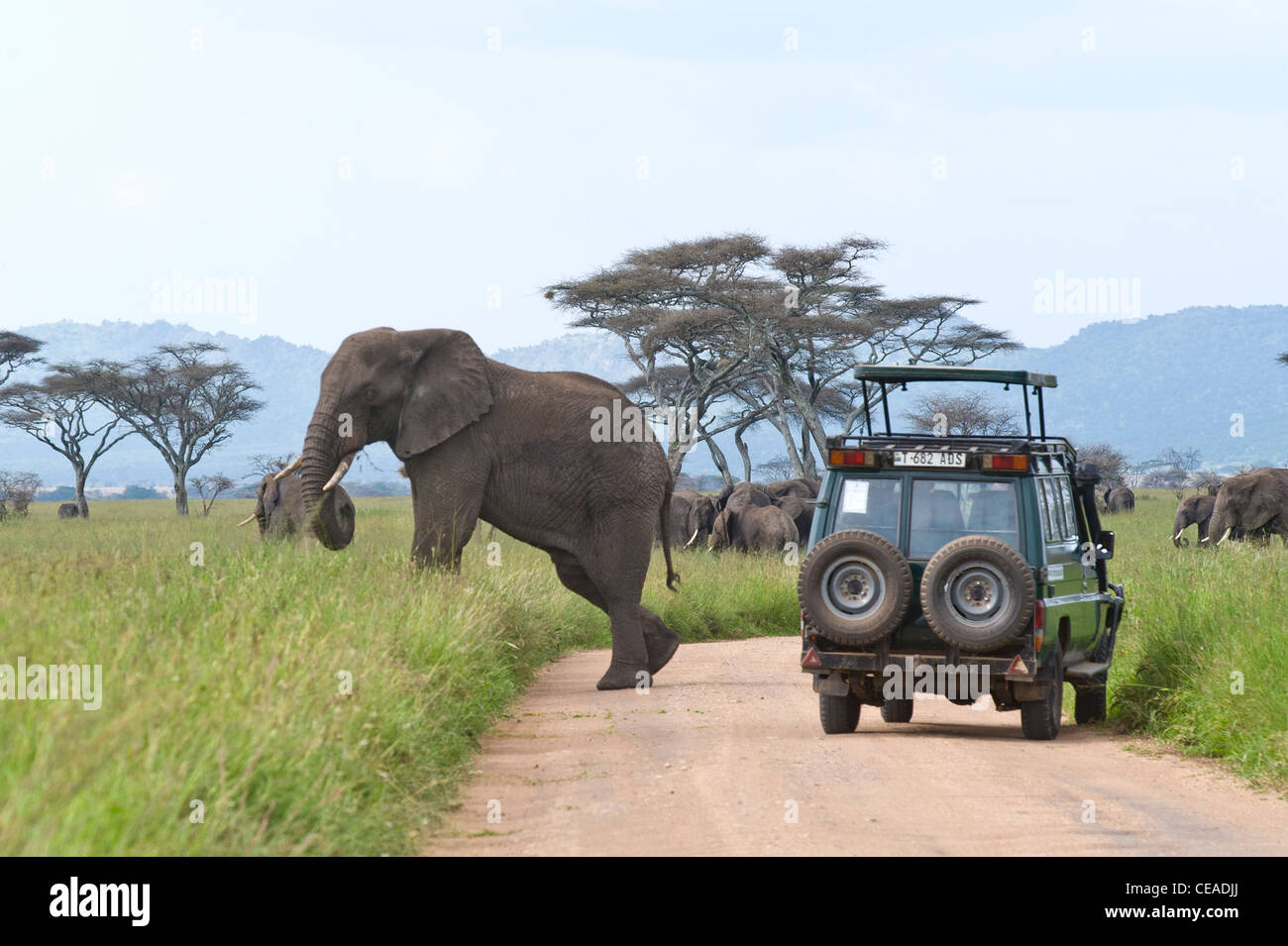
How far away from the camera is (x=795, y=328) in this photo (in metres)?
47.8

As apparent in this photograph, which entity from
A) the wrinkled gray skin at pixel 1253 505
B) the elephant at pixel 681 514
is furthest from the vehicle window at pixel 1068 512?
the elephant at pixel 681 514

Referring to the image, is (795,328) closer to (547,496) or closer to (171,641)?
(547,496)

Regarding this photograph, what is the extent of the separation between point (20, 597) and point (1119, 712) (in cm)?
782

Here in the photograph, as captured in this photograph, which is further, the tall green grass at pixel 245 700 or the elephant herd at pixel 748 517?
the elephant herd at pixel 748 517

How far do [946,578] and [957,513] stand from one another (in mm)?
811

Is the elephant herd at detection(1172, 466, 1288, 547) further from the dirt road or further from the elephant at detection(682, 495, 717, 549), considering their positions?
the dirt road

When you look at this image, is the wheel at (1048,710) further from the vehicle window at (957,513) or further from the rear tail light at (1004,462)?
the rear tail light at (1004,462)

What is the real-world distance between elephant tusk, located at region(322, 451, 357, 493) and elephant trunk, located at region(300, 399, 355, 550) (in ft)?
0.05

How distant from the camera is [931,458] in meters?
10.6

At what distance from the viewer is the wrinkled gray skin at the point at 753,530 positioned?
31438mm

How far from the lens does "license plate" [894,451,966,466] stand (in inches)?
416

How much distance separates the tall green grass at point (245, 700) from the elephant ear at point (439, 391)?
1.12 metres

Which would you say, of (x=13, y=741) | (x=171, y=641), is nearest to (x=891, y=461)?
(x=171, y=641)
